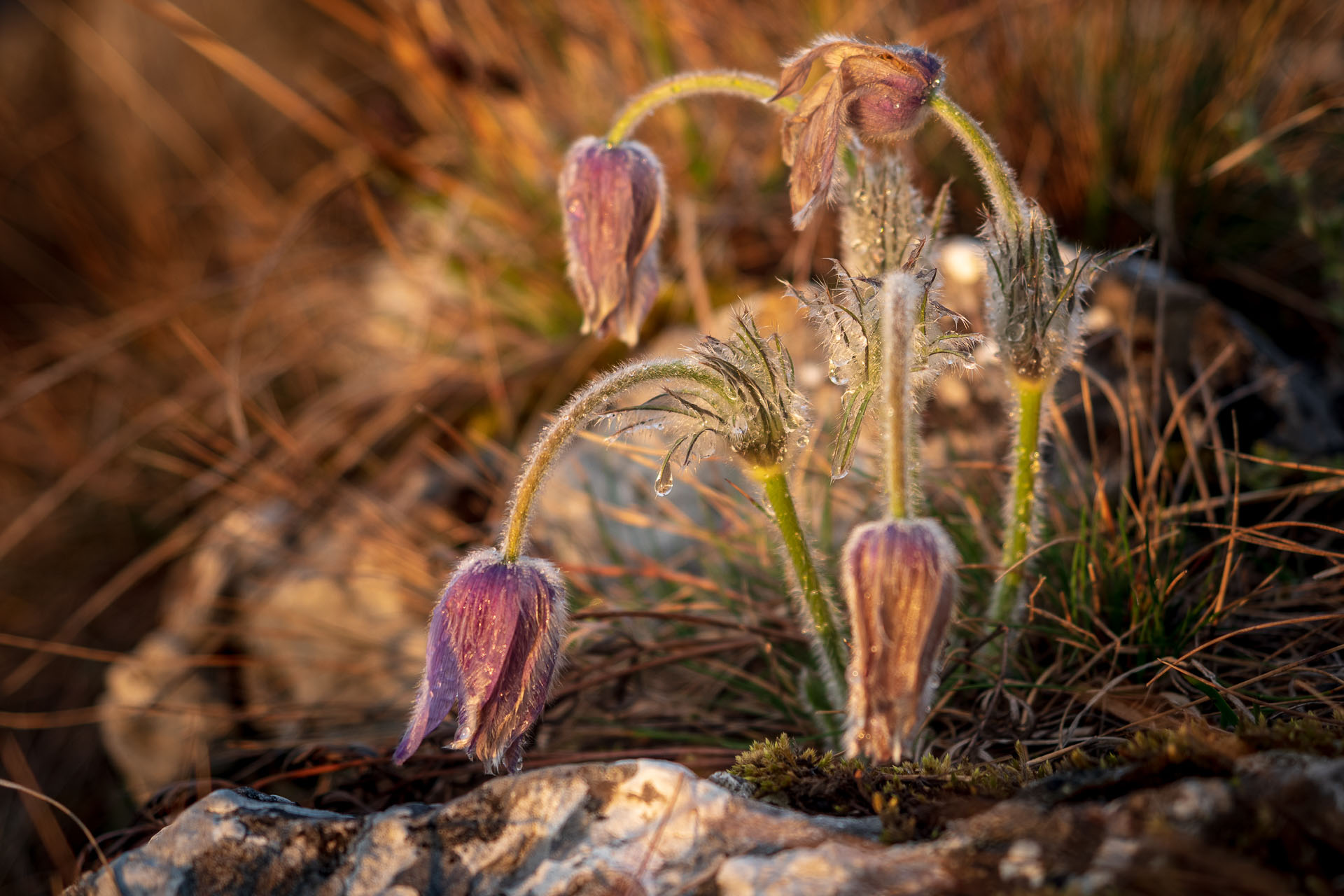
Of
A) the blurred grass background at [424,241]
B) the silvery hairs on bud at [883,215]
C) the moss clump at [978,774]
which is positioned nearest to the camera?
the moss clump at [978,774]

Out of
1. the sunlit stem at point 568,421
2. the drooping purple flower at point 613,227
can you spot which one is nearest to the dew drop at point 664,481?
the sunlit stem at point 568,421

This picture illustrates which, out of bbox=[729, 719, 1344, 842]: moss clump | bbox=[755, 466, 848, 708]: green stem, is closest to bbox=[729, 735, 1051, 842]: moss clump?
bbox=[729, 719, 1344, 842]: moss clump

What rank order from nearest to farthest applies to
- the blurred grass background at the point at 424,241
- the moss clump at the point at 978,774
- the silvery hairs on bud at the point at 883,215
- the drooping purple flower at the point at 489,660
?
1. the moss clump at the point at 978,774
2. the drooping purple flower at the point at 489,660
3. the silvery hairs on bud at the point at 883,215
4. the blurred grass background at the point at 424,241

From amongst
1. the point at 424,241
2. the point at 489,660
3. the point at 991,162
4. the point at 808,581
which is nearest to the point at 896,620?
the point at 808,581

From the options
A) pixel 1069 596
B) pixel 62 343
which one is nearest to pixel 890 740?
pixel 1069 596

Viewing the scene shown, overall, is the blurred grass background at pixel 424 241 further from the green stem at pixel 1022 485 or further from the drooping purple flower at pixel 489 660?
the drooping purple flower at pixel 489 660

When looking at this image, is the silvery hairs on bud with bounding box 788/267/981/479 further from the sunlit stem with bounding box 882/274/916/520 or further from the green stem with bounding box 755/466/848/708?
the sunlit stem with bounding box 882/274/916/520
